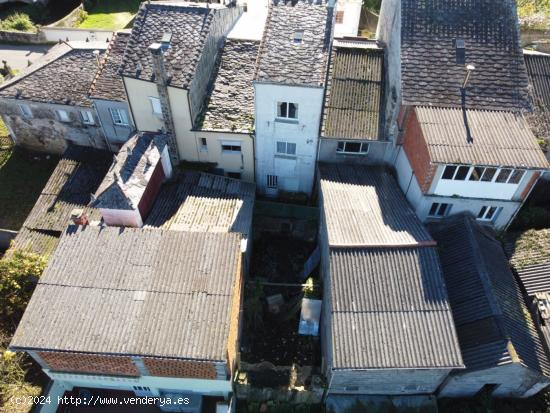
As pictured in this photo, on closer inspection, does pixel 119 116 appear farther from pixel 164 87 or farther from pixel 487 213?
pixel 487 213

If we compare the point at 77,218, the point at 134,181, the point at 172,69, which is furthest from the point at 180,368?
the point at 172,69

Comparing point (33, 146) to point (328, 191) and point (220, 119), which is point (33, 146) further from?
point (328, 191)

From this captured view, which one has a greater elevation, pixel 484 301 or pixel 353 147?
pixel 353 147

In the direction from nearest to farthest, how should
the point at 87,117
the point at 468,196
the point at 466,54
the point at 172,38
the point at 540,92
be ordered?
the point at 468,196 → the point at 466,54 → the point at 172,38 → the point at 540,92 → the point at 87,117

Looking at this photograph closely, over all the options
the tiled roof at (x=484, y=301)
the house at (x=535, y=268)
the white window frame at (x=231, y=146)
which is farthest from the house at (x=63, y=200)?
the house at (x=535, y=268)

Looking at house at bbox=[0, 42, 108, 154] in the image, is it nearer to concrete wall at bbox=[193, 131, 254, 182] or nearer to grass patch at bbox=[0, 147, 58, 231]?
grass patch at bbox=[0, 147, 58, 231]

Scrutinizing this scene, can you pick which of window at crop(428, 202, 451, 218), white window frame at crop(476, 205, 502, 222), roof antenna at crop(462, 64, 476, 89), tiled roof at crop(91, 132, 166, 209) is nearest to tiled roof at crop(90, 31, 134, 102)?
tiled roof at crop(91, 132, 166, 209)

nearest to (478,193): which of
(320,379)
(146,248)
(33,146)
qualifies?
(320,379)
